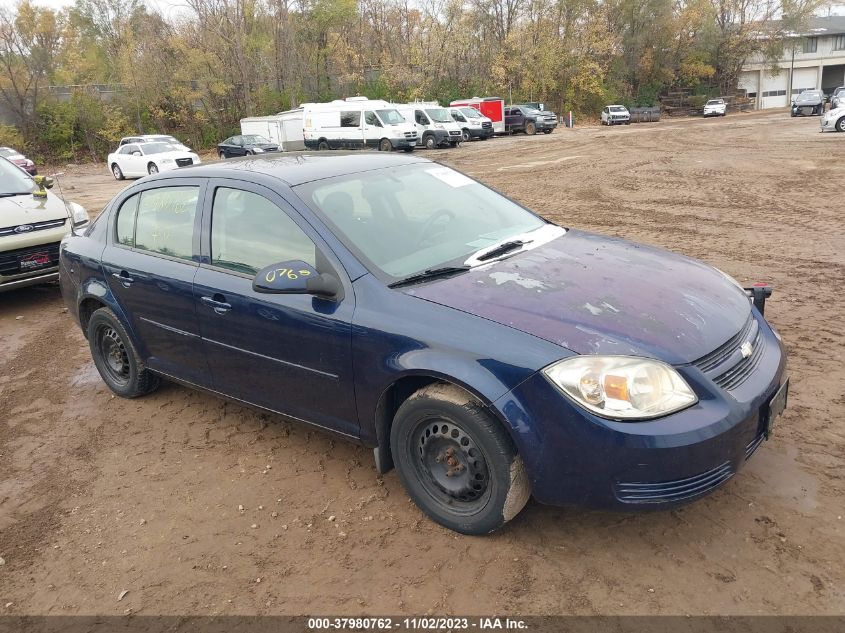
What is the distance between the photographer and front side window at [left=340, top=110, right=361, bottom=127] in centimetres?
2888

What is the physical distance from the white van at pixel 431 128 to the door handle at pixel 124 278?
2548 cm

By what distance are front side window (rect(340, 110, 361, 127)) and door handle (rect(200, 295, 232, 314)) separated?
2650cm

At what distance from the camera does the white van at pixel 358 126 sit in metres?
28.1

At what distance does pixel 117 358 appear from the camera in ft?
16.1

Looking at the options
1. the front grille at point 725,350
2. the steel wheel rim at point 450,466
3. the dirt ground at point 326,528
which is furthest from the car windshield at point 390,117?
the steel wheel rim at point 450,466

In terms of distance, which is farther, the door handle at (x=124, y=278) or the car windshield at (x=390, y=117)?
the car windshield at (x=390, y=117)

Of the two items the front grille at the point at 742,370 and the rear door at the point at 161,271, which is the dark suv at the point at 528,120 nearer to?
the rear door at the point at 161,271

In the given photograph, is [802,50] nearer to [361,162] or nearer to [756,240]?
[756,240]

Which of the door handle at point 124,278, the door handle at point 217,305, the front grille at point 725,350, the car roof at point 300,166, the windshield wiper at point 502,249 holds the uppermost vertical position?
the car roof at point 300,166

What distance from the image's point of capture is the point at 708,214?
1023 cm

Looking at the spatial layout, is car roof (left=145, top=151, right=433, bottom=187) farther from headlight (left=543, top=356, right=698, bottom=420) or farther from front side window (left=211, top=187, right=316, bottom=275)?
headlight (left=543, top=356, right=698, bottom=420)

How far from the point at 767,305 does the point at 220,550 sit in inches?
197

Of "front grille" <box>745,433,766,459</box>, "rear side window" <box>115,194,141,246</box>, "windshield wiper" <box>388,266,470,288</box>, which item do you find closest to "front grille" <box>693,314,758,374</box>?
"front grille" <box>745,433,766,459</box>

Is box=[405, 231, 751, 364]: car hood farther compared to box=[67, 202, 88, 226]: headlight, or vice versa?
→ box=[67, 202, 88, 226]: headlight
